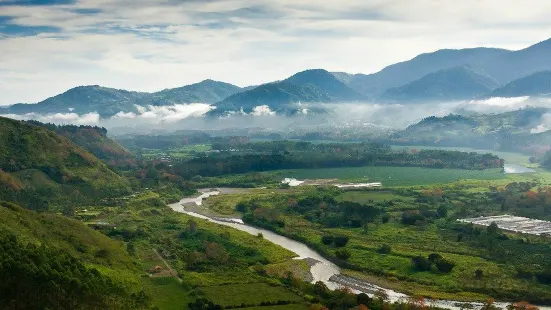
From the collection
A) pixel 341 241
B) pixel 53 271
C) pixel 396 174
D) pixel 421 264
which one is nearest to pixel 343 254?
pixel 341 241

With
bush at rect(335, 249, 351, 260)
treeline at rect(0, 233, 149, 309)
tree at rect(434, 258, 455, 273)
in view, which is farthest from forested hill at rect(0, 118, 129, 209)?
tree at rect(434, 258, 455, 273)

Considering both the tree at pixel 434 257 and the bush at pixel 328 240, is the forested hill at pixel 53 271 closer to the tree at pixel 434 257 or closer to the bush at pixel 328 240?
the bush at pixel 328 240

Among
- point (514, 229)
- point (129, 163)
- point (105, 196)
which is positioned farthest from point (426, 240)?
point (129, 163)

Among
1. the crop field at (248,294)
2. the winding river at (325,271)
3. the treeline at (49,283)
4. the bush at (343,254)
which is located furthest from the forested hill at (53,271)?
the bush at (343,254)

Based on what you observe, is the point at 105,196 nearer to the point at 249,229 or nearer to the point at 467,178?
the point at 249,229

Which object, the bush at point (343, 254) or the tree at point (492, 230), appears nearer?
the bush at point (343, 254)

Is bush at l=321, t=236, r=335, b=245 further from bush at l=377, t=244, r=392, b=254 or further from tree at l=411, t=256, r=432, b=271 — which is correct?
tree at l=411, t=256, r=432, b=271

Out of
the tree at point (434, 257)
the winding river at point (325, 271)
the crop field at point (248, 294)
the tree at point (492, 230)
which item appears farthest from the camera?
the tree at point (492, 230)

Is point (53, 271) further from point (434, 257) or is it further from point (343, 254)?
point (434, 257)
